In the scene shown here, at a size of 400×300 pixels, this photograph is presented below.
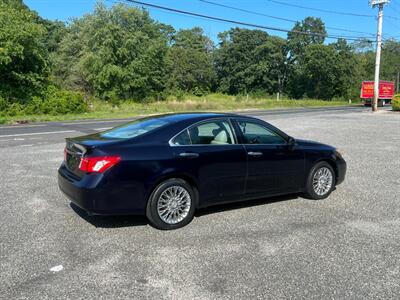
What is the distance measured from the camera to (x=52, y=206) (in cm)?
582

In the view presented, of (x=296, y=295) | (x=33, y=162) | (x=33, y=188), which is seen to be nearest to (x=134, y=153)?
(x=296, y=295)

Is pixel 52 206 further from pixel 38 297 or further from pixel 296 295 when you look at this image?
pixel 296 295

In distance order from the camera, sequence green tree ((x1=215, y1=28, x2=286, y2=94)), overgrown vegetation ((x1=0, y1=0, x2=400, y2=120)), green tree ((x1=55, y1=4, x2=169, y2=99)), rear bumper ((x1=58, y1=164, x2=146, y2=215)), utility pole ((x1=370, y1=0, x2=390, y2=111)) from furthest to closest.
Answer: green tree ((x1=215, y1=28, x2=286, y2=94))
green tree ((x1=55, y1=4, x2=169, y2=99))
utility pole ((x1=370, y1=0, x2=390, y2=111))
overgrown vegetation ((x1=0, y1=0, x2=400, y2=120))
rear bumper ((x1=58, y1=164, x2=146, y2=215))

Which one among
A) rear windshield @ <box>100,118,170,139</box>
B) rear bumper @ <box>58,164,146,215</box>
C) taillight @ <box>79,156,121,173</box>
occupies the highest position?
rear windshield @ <box>100,118,170,139</box>

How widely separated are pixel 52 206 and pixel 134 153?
1981 millimetres

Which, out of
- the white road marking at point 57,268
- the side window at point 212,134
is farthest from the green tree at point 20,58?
the white road marking at point 57,268

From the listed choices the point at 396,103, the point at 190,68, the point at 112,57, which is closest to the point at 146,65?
the point at 112,57

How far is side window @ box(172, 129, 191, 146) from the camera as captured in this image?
5027mm

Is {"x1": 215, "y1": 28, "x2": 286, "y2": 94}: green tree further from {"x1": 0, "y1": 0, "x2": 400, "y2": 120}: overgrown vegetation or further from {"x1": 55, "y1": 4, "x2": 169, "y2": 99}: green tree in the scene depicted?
{"x1": 55, "y1": 4, "x2": 169, "y2": 99}: green tree

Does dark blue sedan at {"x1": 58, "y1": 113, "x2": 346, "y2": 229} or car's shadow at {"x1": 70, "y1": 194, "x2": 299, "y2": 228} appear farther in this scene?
car's shadow at {"x1": 70, "y1": 194, "x2": 299, "y2": 228}

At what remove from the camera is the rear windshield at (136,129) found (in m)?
5.14

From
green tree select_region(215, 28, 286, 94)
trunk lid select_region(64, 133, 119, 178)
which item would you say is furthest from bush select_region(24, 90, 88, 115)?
green tree select_region(215, 28, 286, 94)

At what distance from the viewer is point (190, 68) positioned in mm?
76125

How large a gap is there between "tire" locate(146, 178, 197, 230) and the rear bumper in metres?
0.15
